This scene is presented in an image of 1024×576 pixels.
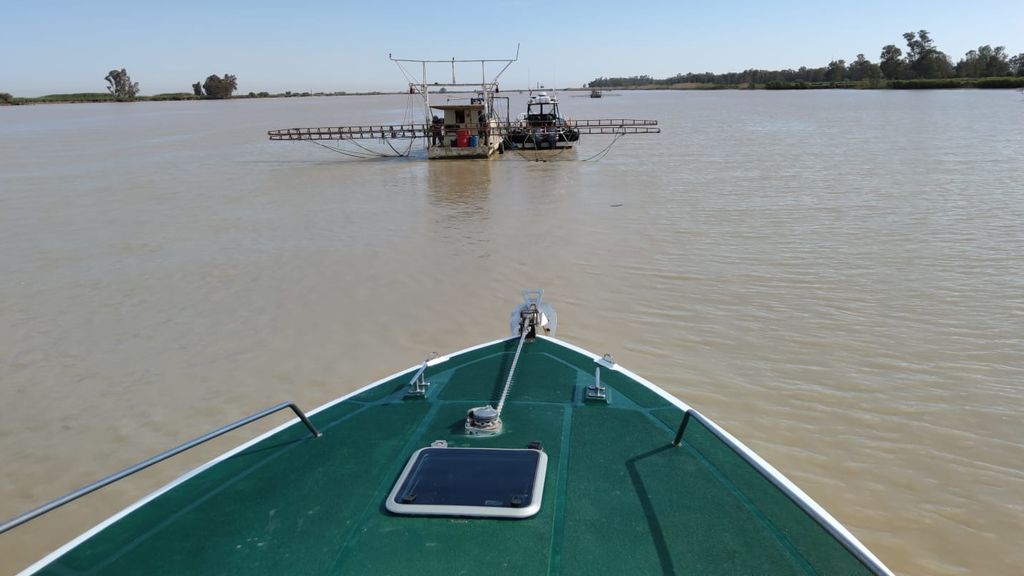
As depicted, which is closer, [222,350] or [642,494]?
[642,494]

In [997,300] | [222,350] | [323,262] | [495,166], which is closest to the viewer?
[222,350]

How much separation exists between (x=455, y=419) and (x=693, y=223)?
37.1 feet

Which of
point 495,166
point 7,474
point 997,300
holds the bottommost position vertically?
point 7,474

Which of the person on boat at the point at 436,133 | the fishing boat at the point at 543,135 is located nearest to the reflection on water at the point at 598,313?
the person on boat at the point at 436,133

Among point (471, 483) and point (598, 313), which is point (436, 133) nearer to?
point (598, 313)

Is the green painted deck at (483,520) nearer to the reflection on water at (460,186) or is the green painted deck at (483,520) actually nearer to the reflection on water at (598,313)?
the reflection on water at (598,313)

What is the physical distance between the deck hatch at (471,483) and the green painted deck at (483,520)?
0.07m

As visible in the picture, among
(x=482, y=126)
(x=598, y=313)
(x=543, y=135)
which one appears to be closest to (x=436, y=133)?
(x=482, y=126)

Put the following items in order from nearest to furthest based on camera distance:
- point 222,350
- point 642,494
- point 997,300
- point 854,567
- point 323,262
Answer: point 854,567 < point 642,494 < point 222,350 < point 997,300 < point 323,262

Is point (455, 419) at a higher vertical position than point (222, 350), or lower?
higher

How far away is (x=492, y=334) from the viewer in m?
8.45

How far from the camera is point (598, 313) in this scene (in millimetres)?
9008

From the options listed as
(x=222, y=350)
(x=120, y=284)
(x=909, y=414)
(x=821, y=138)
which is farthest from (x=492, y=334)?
(x=821, y=138)

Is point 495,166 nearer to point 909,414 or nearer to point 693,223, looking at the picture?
point 693,223
